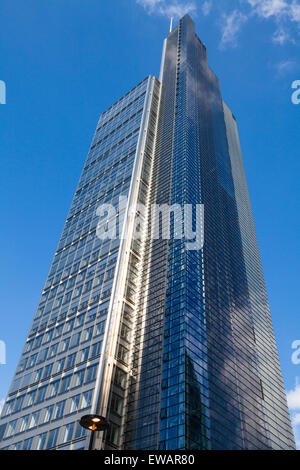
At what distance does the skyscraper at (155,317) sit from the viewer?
60469 millimetres

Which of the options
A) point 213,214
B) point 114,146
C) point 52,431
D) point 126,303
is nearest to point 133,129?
point 114,146

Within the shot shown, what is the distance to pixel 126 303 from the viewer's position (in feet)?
252

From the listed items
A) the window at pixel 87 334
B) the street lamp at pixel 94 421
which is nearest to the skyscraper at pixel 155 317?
the window at pixel 87 334

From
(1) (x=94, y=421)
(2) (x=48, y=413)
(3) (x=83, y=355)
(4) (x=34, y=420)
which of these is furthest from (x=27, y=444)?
(1) (x=94, y=421)

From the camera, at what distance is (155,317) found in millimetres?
71625

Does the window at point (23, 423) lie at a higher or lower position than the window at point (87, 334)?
lower

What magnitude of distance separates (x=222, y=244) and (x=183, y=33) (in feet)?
321

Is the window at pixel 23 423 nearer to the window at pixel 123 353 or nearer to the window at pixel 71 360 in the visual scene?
the window at pixel 71 360

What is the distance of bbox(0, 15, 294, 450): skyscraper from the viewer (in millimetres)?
60469

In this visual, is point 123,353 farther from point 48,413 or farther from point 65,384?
point 48,413

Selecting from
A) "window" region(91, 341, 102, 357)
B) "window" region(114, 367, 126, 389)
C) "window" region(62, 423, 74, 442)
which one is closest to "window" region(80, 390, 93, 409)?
"window" region(62, 423, 74, 442)

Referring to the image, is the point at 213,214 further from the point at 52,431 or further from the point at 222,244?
the point at 52,431

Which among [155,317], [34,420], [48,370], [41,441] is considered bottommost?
[41,441]

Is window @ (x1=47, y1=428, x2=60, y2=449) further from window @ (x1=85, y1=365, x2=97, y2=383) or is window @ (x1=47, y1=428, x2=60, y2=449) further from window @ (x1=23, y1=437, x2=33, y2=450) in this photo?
window @ (x1=85, y1=365, x2=97, y2=383)
